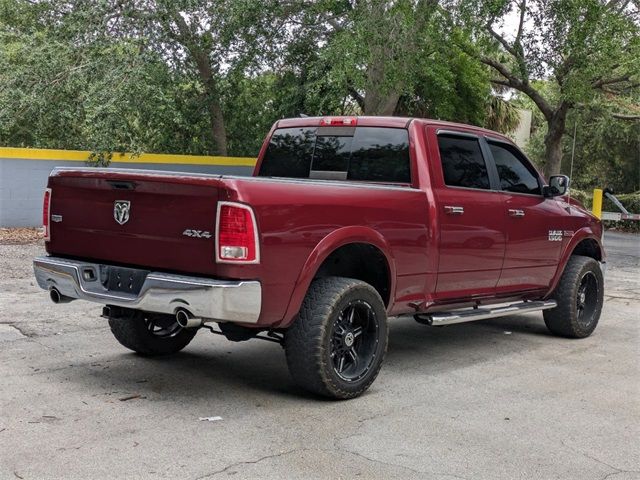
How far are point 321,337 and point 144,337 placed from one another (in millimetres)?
1872

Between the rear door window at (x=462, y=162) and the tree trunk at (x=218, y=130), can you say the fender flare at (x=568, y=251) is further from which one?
the tree trunk at (x=218, y=130)

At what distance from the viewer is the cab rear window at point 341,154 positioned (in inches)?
258

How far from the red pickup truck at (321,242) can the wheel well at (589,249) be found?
0.73 m

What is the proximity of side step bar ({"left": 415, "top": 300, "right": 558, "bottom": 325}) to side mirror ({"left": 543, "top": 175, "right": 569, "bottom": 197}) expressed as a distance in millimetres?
1045

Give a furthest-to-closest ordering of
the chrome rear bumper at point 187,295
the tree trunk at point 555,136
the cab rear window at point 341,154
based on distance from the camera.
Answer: the tree trunk at point 555,136 → the cab rear window at point 341,154 → the chrome rear bumper at point 187,295

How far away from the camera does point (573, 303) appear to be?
8016 mm

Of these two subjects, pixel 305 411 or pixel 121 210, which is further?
pixel 121 210

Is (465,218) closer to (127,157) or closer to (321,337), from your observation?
(321,337)

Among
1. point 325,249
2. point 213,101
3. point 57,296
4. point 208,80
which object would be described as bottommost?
point 57,296

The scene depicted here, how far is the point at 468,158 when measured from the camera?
7.02m

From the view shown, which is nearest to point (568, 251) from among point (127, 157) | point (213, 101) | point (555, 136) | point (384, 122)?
point (384, 122)

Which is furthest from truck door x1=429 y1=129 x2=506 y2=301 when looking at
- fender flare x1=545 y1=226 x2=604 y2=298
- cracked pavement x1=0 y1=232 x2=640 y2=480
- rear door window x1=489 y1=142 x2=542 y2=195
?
fender flare x1=545 y1=226 x2=604 y2=298

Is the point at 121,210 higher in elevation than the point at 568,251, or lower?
higher

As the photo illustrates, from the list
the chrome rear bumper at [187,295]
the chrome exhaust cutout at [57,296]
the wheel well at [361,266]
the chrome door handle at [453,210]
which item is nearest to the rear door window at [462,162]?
the chrome door handle at [453,210]
